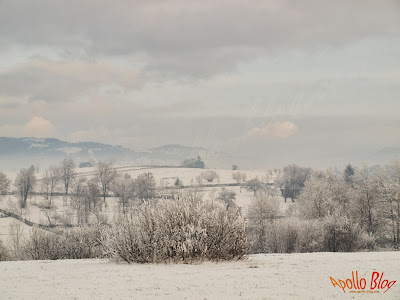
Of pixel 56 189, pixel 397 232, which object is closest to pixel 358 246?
pixel 397 232

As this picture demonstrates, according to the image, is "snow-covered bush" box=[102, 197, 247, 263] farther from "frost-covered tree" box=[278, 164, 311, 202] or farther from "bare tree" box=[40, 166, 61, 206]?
"bare tree" box=[40, 166, 61, 206]

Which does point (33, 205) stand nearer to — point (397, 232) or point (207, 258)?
point (397, 232)

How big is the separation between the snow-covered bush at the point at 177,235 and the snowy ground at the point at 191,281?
130cm

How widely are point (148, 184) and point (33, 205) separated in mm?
33356

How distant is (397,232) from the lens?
5541cm

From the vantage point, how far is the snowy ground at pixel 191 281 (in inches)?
458

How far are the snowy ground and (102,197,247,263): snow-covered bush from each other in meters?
1.30

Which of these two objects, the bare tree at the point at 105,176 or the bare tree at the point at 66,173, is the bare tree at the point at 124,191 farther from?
the bare tree at the point at 66,173

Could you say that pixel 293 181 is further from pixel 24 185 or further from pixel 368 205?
pixel 368 205

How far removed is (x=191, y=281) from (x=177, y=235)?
608 cm

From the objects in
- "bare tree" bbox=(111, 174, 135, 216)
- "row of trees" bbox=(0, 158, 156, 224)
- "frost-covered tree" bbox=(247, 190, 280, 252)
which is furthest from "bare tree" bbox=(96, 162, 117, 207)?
"frost-covered tree" bbox=(247, 190, 280, 252)

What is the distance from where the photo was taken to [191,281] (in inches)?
533

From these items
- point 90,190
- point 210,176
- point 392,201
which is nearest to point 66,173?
point 90,190

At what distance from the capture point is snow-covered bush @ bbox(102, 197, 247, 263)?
1909 centimetres
